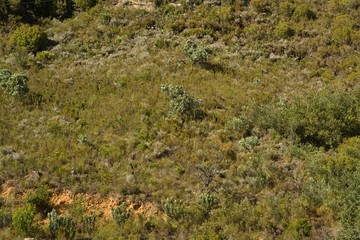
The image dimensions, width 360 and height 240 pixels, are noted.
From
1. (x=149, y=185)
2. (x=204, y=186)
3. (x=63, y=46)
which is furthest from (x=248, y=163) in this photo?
(x=63, y=46)

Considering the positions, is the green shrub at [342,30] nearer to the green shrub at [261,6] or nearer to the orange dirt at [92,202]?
the green shrub at [261,6]

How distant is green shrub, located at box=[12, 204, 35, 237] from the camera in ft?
33.8

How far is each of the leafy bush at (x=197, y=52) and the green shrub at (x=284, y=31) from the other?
18.3ft

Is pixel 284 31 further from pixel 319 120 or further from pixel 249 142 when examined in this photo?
pixel 249 142

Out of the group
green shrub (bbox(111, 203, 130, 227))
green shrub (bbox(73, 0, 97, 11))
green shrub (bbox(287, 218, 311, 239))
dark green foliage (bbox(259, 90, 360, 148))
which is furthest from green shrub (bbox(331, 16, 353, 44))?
green shrub (bbox(111, 203, 130, 227))

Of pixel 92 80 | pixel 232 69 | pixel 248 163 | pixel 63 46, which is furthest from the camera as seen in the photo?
pixel 63 46

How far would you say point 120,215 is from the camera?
1112 cm

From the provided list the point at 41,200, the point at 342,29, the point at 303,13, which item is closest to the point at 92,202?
the point at 41,200

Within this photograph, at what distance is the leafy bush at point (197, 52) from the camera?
869 inches

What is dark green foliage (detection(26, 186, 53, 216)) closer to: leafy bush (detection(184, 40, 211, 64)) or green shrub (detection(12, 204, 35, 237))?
green shrub (detection(12, 204, 35, 237))

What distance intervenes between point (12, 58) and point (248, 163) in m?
15.9

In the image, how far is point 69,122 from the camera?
53.4 ft

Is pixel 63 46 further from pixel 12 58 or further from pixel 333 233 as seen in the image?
pixel 333 233

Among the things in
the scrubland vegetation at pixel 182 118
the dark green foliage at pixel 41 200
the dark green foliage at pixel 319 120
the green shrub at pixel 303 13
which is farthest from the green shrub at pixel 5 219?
the green shrub at pixel 303 13
